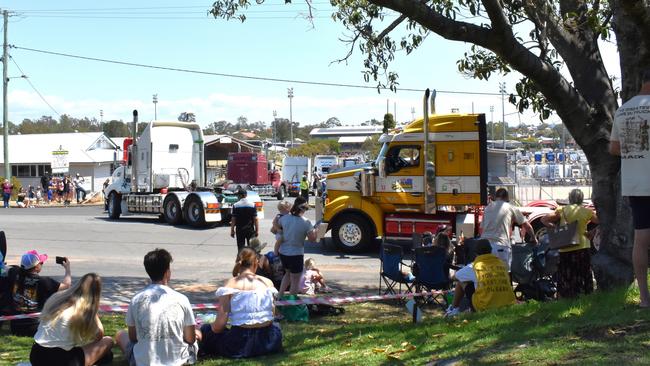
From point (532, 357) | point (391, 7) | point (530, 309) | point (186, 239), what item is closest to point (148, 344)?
point (532, 357)

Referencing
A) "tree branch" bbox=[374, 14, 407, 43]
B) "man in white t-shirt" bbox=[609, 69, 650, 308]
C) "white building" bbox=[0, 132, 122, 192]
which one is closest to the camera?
"man in white t-shirt" bbox=[609, 69, 650, 308]

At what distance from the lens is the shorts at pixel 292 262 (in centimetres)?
1014

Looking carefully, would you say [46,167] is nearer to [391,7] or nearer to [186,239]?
[186,239]

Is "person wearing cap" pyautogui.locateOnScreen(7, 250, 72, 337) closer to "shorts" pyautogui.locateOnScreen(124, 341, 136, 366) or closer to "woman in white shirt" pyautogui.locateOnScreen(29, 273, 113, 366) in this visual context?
"shorts" pyautogui.locateOnScreen(124, 341, 136, 366)

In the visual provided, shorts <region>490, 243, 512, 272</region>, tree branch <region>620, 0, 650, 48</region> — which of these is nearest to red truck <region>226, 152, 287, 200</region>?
shorts <region>490, 243, 512, 272</region>

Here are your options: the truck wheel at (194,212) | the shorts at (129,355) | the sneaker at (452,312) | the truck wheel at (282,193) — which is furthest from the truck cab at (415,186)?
the truck wheel at (282,193)

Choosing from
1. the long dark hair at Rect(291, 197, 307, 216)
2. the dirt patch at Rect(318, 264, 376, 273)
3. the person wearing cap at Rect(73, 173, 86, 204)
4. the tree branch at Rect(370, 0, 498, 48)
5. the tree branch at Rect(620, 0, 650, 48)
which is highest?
the tree branch at Rect(370, 0, 498, 48)

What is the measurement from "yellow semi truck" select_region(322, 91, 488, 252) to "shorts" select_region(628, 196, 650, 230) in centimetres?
945

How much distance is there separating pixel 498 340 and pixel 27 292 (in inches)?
206

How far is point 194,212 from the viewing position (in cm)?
2188

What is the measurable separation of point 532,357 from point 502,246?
5686mm

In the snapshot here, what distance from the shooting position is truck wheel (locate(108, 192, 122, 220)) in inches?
998

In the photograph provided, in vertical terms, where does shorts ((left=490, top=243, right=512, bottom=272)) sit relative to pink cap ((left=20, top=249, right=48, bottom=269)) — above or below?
below

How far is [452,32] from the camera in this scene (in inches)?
311
